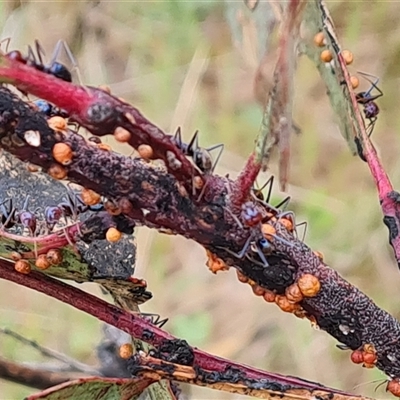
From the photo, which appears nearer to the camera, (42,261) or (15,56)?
(15,56)

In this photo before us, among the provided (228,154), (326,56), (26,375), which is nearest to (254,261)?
(326,56)

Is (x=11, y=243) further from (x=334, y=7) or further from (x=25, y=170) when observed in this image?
(x=334, y=7)

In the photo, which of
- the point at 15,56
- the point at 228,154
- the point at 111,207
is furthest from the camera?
the point at 228,154

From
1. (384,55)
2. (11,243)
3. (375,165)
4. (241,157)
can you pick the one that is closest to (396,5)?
(384,55)

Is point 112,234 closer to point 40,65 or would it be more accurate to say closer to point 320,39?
point 40,65

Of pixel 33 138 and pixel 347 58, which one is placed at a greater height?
pixel 347 58

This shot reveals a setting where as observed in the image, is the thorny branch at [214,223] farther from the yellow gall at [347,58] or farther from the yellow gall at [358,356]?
the yellow gall at [347,58]

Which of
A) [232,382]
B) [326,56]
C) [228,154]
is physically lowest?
[232,382]
